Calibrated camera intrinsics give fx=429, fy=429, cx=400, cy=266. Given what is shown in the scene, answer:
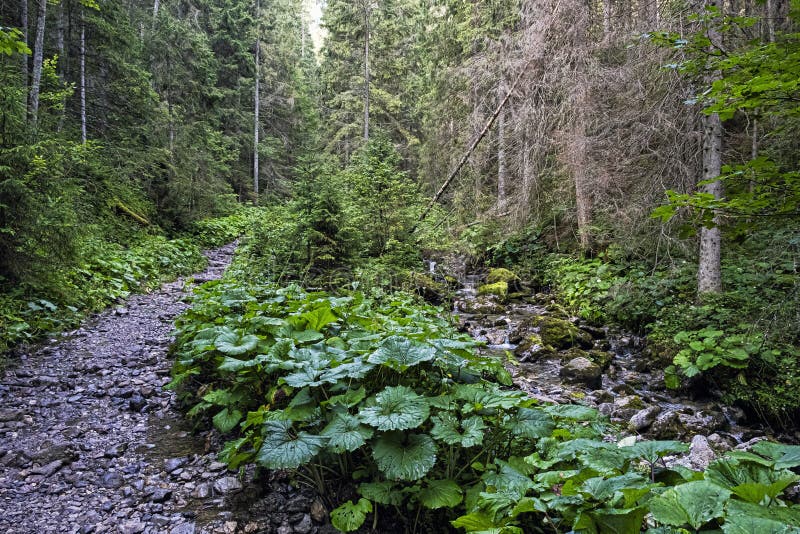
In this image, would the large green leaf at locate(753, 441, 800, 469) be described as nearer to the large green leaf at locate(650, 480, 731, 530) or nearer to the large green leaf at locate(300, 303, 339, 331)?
the large green leaf at locate(650, 480, 731, 530)

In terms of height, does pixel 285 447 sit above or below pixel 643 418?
above

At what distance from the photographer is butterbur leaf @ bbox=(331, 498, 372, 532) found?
2.23 metres

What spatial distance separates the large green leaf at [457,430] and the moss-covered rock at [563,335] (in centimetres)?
579

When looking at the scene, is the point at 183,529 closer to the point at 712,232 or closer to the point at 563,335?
the point at 563,335

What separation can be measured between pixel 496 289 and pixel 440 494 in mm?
9382

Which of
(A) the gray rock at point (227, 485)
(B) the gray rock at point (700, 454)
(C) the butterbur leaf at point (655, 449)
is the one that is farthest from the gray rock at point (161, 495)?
(B) the gray rock at point (700, 454)

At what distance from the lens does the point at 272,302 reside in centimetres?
477

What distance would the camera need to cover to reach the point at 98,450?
3.43 meters

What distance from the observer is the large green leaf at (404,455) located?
82.4 inches

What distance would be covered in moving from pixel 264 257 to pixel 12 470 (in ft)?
21.8

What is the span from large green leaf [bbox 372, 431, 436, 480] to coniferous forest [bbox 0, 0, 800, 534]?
0.05ft

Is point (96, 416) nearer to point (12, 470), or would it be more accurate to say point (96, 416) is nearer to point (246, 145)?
point (12, 470)

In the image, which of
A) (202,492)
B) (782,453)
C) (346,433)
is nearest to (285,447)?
(346,433)

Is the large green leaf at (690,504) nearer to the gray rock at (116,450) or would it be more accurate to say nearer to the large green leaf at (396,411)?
the large green leaf at (396,411)
